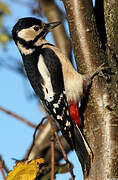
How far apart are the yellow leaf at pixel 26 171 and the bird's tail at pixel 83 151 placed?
40cm

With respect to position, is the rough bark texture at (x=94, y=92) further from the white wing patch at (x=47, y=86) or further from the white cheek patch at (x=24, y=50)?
the white cheek patch at (x=24, y=50)

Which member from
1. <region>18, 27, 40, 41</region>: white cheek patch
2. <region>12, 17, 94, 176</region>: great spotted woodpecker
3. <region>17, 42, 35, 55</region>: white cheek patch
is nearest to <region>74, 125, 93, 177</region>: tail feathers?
<region>12, 17, 94, 176</region>: great spotted woodpecker

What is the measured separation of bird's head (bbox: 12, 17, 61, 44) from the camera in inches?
139

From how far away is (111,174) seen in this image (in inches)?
96.3

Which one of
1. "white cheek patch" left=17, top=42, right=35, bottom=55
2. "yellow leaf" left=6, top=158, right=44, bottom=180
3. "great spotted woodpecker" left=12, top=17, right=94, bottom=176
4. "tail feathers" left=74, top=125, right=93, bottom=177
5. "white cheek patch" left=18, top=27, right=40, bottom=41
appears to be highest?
"white cheek patch" left=18, top=27, right=40, bottom=41

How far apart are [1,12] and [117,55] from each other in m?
2.56

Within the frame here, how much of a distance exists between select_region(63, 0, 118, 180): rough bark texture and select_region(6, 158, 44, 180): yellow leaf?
43 cm

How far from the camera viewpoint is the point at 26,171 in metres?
2.36

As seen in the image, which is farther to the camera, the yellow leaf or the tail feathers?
the tail feathers

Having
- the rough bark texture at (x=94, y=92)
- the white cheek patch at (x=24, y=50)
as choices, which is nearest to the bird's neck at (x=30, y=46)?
the white cheek patch at (x=24, y=50)

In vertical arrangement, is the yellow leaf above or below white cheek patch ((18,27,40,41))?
below

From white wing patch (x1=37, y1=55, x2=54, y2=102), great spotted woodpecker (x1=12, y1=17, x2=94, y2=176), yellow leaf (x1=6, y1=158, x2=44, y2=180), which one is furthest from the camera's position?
white wing patch (x1=37, y1=55, x2=54, y2=102)

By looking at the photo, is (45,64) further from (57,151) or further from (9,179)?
(57,151)

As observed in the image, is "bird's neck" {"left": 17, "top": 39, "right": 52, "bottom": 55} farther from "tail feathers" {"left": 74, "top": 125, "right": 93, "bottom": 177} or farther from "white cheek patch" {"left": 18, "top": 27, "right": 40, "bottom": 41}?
"tail feathers" {"left": 74, "top": 125, "right": 93, "bottom": 177}
